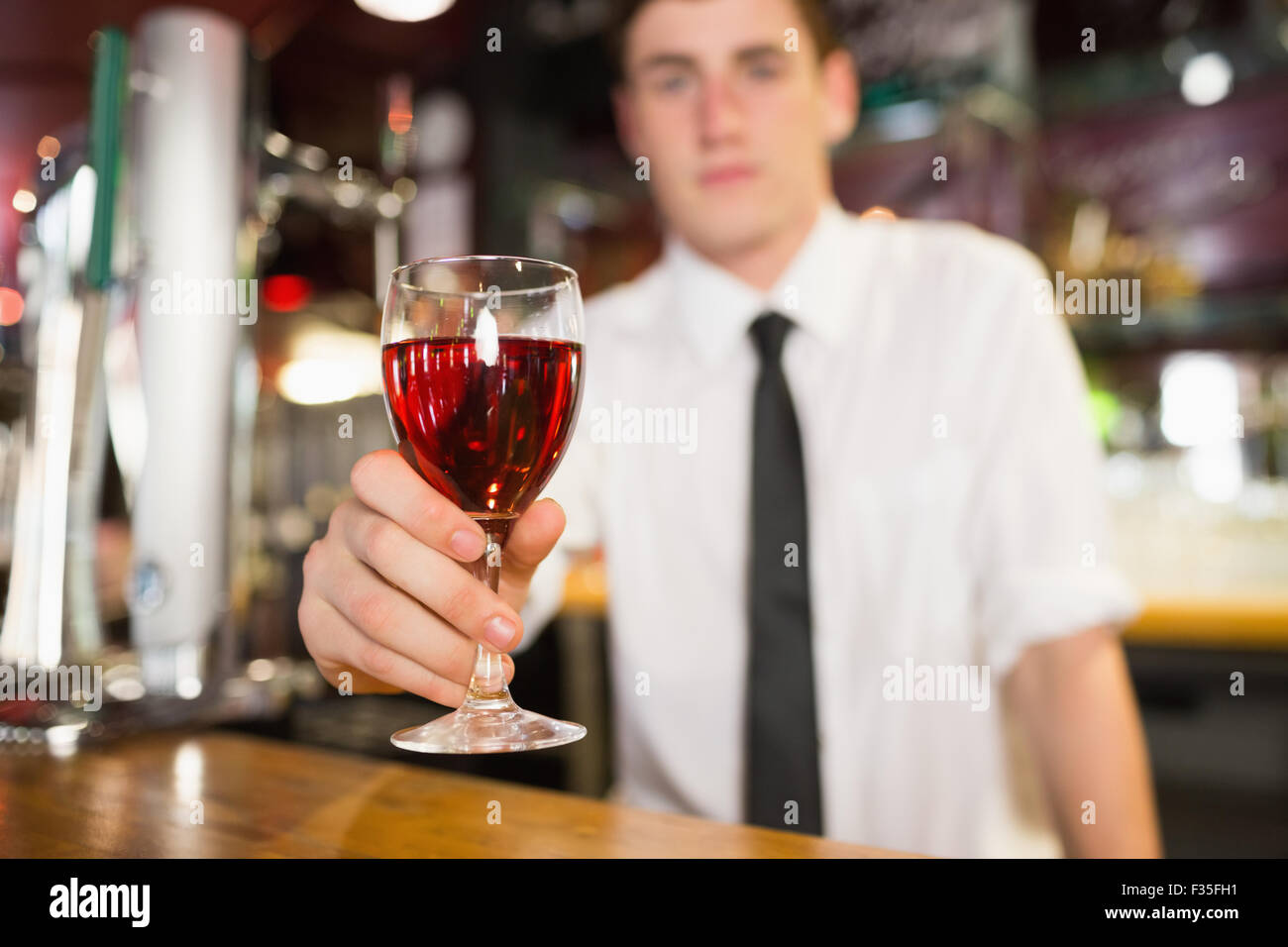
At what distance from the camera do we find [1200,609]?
88.7 inches

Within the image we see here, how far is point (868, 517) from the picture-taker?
1614 millimetres

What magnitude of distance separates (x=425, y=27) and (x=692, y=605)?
3690mm

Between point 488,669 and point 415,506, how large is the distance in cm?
11

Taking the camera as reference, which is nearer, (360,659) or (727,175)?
(360,659)

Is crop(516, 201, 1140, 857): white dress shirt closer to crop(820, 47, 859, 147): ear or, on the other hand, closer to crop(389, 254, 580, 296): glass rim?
crop(820, 47, 859, 147): ear

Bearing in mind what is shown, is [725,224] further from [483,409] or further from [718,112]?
[483,409]

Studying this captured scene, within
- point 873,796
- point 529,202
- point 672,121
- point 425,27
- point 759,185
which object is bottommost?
point 873,796

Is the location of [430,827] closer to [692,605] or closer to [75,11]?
[692,605]

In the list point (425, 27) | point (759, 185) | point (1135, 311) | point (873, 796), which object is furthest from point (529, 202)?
point (873, 796)

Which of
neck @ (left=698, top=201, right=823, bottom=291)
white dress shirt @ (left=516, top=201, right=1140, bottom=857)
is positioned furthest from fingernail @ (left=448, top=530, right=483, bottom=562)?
neck @ (left=698, top=201, right=823, bottom=291)

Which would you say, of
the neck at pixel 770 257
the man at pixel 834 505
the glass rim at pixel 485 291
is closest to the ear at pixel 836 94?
the man at pixel 834 505

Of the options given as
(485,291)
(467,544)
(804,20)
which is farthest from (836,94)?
(467,544)

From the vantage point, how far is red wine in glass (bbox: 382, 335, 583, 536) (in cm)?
59

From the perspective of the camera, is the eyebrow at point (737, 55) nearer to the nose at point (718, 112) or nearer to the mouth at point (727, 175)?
the nose at point (718, 112)
